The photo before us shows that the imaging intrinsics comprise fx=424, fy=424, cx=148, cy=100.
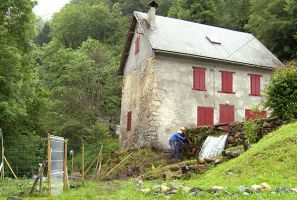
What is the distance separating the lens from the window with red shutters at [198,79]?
94.9 ft

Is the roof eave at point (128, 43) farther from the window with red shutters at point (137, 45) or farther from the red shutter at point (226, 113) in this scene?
the red shutter at point (226, 113)

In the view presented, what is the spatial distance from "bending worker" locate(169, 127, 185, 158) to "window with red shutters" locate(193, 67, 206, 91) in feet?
18.3

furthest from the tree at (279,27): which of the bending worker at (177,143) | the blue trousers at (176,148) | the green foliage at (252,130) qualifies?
the green foliage at (252,130)

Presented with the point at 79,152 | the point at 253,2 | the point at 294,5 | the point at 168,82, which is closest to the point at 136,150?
the point at 168,82

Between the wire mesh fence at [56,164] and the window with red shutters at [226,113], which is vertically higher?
the window with red shutters at [226,113]

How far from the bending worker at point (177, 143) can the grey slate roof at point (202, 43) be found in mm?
6356

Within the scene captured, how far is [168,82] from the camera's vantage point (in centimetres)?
2809

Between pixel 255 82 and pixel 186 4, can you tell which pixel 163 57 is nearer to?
pixel 255 82

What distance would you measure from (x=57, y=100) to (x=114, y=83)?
5.60 m

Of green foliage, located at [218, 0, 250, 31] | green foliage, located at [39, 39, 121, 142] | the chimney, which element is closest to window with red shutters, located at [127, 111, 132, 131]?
green foliage, located at [39, 39, 121, 142]

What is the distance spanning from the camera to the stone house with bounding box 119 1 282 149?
91.1 ft

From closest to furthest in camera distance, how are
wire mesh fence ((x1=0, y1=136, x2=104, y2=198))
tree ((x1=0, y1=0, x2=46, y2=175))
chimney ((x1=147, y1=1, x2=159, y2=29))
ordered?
wire mesh fence ((x1=0, y1=136, x2=104, y2=198)) < tree ((x1=0, y1=0, x2=46, y2=175)) < chimney ((x1=147, y1=1, x2=159, y2=29))

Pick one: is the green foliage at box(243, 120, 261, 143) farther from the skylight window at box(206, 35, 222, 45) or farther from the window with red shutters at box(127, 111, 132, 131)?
the window with red shutters at box(127, 111, 132, 131)

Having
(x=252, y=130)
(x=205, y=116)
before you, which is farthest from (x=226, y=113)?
(x=252, y=130)
